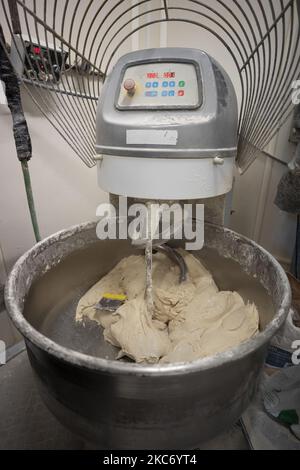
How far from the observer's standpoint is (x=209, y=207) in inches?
33.0

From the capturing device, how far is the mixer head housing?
18.3 inches

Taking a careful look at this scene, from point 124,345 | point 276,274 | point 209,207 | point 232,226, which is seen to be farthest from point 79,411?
point 232,226

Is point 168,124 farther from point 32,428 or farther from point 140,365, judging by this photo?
point 32,428

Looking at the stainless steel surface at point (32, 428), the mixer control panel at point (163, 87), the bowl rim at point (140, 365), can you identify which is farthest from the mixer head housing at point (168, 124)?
the stainless steel surface at point (32, 428)

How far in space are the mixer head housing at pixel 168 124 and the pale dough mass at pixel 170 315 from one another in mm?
333

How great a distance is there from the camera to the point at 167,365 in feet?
1.20

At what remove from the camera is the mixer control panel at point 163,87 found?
0.48m

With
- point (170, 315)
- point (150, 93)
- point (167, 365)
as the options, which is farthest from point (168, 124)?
point (170, 315)

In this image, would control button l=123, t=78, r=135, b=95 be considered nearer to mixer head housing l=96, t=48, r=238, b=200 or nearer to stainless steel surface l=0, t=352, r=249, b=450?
mixer head housing l=96, t=48, r=238, b=200

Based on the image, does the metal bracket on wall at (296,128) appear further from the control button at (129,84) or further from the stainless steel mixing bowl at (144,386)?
the control button at (129,84)

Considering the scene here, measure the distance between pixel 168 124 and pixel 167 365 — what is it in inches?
15.3

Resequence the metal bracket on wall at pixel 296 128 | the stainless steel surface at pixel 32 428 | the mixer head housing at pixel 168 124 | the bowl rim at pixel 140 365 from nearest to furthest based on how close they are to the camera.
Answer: the bowl rim at pixel 140 365 < the mixer head housing at pixel 168 124 < the stainless steel surface at pixel 32 428 < the metal bracket on wall at pixel 296 128

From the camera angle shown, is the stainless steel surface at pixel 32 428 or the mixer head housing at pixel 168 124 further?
the stainless steel surface at pixel 32 428

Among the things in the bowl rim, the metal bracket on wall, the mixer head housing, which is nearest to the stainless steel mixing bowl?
the bowl rim
